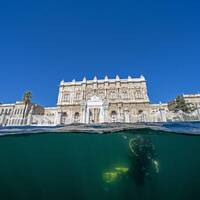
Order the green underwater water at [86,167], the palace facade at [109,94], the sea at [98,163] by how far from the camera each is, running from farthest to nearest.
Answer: the palace facade at [109,94], the green underwater water at [86,167], the sea at [98,163]

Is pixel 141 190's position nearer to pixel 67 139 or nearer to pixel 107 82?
pixel 67 139

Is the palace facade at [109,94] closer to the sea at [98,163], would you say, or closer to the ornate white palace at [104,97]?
the ornate white palace at [104,97]

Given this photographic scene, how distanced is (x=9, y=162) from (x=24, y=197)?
139 inches

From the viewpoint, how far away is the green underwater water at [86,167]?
1203 centimetres

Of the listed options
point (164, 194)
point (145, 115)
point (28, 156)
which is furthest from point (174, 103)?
Result: point (28, 156)

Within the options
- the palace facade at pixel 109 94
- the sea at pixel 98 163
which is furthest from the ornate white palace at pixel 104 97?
the sea at pixel 98 163

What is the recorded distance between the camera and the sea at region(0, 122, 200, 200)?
38.3 ft

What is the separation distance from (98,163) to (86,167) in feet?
3.18

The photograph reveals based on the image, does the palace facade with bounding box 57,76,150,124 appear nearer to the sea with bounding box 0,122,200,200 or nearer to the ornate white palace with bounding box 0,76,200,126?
the ornate white palace with bounding box 0,76,200,126

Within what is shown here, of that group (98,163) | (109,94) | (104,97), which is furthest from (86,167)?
(109,94)

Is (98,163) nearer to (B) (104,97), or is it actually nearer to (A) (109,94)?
(B) (104,97)

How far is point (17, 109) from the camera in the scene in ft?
144

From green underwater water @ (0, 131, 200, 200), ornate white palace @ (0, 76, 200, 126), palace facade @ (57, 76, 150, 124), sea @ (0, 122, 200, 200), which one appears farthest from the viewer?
palace facade @ (57, 76, 150, 124)

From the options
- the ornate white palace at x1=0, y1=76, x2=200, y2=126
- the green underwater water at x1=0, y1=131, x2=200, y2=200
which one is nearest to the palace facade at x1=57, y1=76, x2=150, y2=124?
A: the ornate white palace at x1=0, y1=76, x2=200, y2=126
